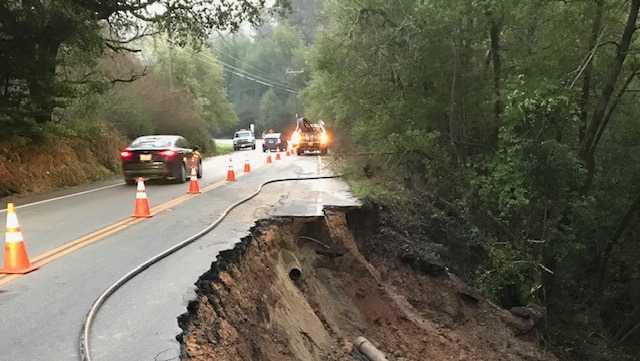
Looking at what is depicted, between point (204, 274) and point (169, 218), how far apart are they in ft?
14.3

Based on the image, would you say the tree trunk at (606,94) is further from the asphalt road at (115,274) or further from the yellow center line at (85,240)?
the yellow center line at (85,240)

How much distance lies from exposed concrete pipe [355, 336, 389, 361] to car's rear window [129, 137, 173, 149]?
11169mm

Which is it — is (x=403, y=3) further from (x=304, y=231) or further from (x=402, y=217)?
(x=304, y=231)

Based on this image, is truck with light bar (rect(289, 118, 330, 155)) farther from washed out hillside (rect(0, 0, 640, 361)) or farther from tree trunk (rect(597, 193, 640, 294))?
tree trunk (rect(597, 193, 640, 294))

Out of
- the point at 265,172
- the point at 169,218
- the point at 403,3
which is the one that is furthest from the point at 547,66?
the point at 265,172

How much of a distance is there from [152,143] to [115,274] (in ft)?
36.6

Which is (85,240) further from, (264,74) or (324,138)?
(264,74)

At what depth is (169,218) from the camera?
37.2 feet

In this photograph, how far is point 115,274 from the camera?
7117 mm

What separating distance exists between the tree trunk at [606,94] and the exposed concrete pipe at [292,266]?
761cm

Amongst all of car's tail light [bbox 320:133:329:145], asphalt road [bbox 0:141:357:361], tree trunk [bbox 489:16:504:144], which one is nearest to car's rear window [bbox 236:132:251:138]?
car's tail light [bbox 320:133:329:145]

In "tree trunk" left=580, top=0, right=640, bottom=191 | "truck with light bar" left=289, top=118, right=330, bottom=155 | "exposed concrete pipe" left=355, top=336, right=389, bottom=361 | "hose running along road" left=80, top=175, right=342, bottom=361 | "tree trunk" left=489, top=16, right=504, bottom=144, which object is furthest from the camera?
"truck with light bar" left=289, top=118, right=330, bottom=155

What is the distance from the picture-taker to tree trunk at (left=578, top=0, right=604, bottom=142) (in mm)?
12751

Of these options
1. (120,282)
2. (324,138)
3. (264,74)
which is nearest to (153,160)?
(120,282)
